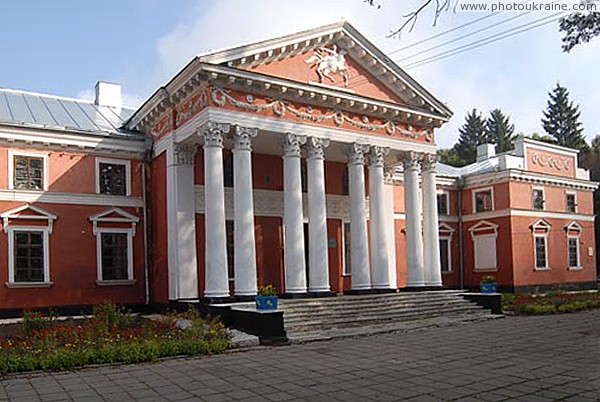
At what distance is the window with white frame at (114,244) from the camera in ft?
61.7

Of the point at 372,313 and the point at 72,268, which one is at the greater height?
the point at 72,268

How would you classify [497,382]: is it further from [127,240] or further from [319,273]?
[127,240]

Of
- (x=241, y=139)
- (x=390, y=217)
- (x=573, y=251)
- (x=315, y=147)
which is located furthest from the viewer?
(x=573, y=251)

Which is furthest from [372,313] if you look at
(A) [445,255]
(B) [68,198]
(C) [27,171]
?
(A) [445,255]

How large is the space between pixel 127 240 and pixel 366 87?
366 inches

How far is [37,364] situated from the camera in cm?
991

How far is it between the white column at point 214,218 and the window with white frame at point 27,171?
578 cm

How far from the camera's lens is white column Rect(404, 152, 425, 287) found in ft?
65.7

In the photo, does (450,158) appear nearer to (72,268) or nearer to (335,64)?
(335,64)

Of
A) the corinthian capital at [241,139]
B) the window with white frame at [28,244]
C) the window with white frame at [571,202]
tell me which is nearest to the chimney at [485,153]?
the window with white frame at [571,202]

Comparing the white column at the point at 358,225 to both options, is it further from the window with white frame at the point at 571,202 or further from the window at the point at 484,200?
the window with white frame at the point at 571,202

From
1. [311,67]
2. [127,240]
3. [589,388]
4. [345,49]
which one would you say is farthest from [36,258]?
[589,388]

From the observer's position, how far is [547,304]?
66.0ft

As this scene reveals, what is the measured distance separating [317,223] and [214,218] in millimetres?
3336
